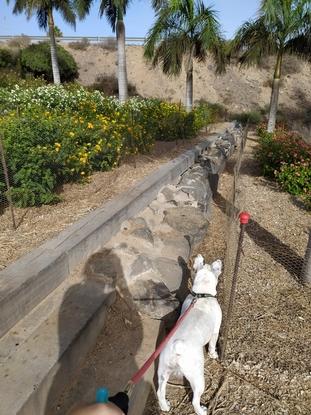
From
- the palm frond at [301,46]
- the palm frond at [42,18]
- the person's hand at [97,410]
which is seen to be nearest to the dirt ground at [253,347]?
the person's hand at [97,410]

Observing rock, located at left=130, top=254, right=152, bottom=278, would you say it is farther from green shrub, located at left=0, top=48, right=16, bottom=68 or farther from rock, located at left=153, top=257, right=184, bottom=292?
green shrub, located at left=0, top=48, right=16, bottom=68

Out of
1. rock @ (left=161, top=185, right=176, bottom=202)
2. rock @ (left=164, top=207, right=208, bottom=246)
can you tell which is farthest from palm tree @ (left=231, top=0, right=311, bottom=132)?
rock @ (left=164, top=207, right=208, bottom=246)

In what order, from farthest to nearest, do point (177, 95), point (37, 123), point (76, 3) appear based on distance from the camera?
point (177, 95) → point (76, 3) → point (37, 123)

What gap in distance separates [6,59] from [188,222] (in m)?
27.2

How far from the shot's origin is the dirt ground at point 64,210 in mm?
3275

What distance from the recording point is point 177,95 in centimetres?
3319

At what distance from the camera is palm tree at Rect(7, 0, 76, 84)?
16380 millimetres

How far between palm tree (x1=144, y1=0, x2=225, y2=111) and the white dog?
11078 millimetres

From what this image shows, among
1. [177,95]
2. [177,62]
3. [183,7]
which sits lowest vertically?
[177,95]

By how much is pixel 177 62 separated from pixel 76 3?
198 inches

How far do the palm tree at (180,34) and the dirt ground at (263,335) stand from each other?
346 inches

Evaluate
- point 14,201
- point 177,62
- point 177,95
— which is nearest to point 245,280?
point 14,201

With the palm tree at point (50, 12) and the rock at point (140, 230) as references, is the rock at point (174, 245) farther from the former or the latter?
the palm tree at point (50, 12)

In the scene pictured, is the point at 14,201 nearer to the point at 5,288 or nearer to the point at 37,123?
the point at 37,123
